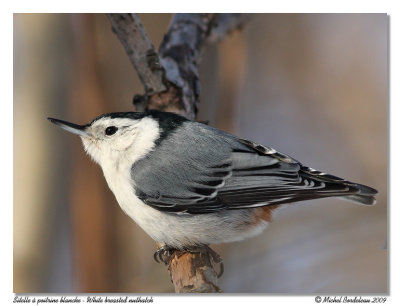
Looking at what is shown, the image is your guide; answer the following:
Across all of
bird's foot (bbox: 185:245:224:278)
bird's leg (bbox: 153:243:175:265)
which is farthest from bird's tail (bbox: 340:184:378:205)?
bird's leg (bbox: 153:243:175:265)

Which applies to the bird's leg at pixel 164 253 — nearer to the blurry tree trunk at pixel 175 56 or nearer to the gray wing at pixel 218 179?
the blurry tree trunk at pixel 175 56

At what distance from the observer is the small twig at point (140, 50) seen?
73.6 inches

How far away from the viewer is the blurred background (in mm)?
1813

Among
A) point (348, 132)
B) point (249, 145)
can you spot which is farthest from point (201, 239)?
point (348, 132)

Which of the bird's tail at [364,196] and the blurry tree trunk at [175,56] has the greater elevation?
the blurry tree trunk at [175,56]

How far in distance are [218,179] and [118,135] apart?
37 cm

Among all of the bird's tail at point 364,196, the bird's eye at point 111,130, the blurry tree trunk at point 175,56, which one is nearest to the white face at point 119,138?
the bird's eye at point 111,130

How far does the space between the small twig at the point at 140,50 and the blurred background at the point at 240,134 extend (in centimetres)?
10

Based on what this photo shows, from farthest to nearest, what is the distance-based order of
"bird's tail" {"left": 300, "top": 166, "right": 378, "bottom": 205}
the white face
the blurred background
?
the blurred background, the white face, "bird's tail" {"left": 300, "top": 166, "right": 378, "bottom": 205}

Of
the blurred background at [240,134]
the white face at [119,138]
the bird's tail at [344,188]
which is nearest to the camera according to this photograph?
the bird's tail at [344,188]

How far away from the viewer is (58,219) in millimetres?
1933

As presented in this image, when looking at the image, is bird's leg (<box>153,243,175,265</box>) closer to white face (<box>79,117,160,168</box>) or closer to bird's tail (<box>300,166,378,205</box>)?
white face (<box>79,117,160,168</box>)

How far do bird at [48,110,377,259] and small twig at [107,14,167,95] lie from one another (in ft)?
1.00

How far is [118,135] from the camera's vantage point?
1690 mm
